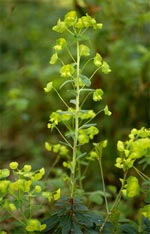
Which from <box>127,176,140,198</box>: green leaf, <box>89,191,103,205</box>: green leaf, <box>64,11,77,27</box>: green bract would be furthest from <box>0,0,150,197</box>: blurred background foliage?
Result: <box>127,176,140,198</box>: green leaf

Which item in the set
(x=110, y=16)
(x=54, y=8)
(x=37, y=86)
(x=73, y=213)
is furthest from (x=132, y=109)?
(x=54, y=8)

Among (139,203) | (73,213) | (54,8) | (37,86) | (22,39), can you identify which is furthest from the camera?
(54,8)

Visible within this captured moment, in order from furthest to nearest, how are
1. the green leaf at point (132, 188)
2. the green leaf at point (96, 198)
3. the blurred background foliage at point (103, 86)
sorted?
the blurred background foliage at point (103, 86), the green leaf at point (96, 198), the green leaf at point (132, 188)

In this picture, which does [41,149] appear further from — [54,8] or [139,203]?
[54,8]

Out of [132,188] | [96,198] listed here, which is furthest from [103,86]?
[132,188]

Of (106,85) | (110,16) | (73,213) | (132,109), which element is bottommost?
(73,213)

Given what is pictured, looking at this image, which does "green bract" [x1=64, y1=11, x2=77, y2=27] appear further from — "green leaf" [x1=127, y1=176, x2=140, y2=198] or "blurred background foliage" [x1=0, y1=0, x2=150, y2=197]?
"blurred background foliage" [x1=0, y1=0, x2=150, y2=197]

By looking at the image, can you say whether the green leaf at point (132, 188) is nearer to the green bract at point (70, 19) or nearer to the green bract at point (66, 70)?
the green bract at point (66, 70)

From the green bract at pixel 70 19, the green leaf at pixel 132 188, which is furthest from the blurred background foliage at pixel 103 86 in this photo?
the green leaf at pixel 132 188

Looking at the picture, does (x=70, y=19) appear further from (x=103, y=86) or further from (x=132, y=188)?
(x=103, y=86)
